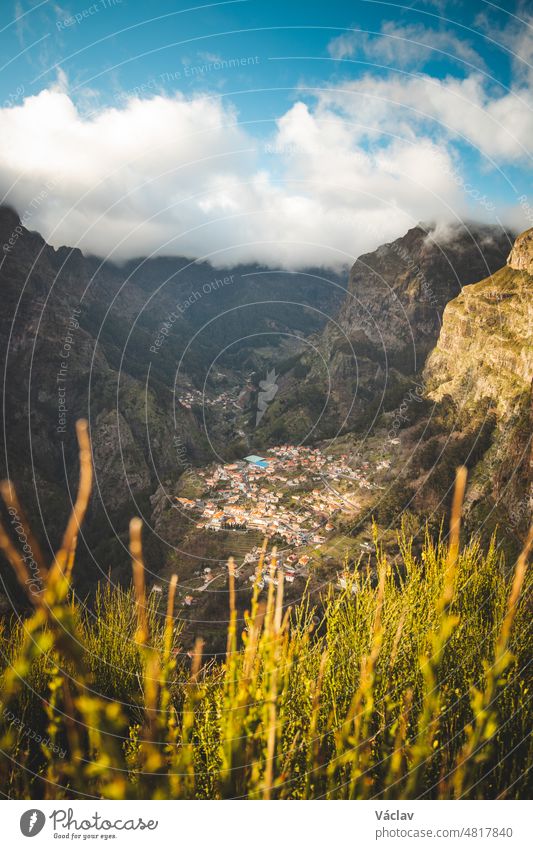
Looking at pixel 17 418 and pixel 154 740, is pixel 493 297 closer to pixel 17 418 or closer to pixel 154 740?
pixel 154 740

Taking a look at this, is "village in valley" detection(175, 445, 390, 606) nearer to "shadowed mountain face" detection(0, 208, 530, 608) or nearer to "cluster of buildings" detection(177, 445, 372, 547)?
"cluster of buildings" detection(177, 445, 372, 547)

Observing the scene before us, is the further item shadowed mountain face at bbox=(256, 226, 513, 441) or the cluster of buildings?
shadowed mountain face at bbox=(256, 226, 513, 441)

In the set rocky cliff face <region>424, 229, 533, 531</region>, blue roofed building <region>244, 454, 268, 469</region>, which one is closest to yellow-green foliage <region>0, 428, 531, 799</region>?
rocky cliff face <region>424, 229, 533, 531</region>

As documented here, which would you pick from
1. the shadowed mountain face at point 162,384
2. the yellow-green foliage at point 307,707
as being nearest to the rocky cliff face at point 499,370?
the shadowed mountain face at point 162,384
